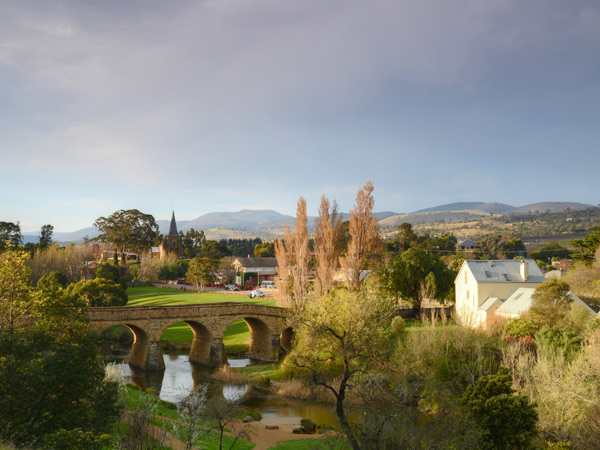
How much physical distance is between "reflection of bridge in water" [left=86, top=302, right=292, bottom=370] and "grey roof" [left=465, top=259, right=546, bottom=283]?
17.6 m

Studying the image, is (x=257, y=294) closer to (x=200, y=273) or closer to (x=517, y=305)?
(x=200, y=273)

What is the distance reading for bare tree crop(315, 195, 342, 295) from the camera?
4216 cm

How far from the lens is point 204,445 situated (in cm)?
2056

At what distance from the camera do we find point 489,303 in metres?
39.9

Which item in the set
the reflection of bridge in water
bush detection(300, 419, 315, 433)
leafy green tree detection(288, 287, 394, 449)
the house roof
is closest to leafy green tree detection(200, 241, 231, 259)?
the house roof

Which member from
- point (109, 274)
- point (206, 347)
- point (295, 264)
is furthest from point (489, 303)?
point (109, 274)

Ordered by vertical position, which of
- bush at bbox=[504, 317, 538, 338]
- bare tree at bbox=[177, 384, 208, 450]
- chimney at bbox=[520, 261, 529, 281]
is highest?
chimney at bbox=[520, 261, 529, 281]

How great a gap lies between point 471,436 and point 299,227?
1152 inches

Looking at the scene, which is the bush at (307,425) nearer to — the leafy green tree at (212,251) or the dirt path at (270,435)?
the dirt path at (270,435)

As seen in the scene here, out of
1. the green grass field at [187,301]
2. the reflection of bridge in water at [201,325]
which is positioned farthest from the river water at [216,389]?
the green grass field at [187,301]

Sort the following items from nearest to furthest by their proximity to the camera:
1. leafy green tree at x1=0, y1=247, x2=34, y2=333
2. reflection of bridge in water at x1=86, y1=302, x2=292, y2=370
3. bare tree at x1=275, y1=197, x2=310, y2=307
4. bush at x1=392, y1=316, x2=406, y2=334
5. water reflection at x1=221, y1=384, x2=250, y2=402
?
1. leafy green tree at x1=0, y1=247, x2=34, y2=333
2. water reflection at x1=221, y1=384, x2=250, y2=402
3. reflection of bridge in water at x1=86, y1=302, x2=292, y2=370
4. bush at x1=392, y1=316, x2=406, y2=334
5. bare tree at x1=275, y1=197, x2=310, y2=307

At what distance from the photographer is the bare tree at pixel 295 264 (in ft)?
140

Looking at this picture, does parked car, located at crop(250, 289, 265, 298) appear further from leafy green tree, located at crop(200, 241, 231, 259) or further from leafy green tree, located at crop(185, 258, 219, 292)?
leafy green tree, located at crop(200, 241, 231, 259)

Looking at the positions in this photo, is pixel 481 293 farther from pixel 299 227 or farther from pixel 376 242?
pixel 299 227
